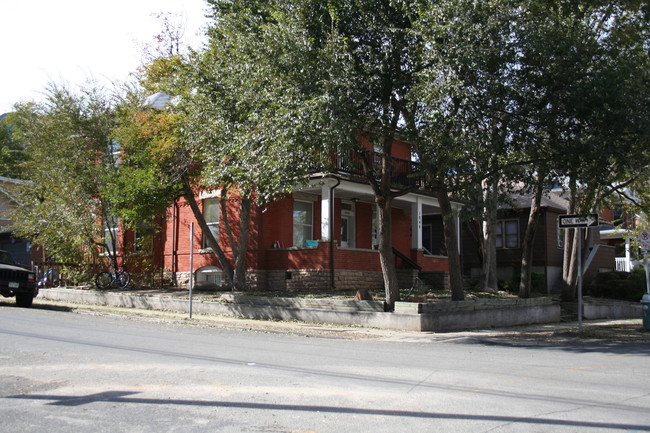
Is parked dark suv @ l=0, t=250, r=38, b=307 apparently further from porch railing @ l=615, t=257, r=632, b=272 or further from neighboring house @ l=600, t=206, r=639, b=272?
porch railing @ l=615, t=257, r=632, b=272

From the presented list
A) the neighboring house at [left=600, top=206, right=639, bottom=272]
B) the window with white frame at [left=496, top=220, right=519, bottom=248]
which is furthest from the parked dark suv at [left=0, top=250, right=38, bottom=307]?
the neighboring house at [left=600, top=206, right=639, bottom=272]

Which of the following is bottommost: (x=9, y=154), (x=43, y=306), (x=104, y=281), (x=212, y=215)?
(x=43, y=306)

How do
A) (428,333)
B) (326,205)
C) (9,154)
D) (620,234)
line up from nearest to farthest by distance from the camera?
(428,333) < (326,205) < (620,234) < (9,154)

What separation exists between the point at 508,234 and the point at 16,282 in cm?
2544

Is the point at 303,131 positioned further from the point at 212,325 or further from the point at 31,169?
the point at 31,169

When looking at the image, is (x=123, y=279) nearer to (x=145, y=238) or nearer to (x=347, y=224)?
(x=145, y=238)

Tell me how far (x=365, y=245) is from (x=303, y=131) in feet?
44.8

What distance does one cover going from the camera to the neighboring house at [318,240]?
72.8 ft

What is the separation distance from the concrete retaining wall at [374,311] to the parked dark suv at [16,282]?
3.44 m

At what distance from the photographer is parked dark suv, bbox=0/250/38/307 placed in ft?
61.4

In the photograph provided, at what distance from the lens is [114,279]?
2433 centimetres

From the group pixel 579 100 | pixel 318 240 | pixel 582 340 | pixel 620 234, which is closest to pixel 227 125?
pixel 318 240

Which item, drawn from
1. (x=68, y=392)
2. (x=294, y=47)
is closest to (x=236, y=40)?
(x=294, y=47)

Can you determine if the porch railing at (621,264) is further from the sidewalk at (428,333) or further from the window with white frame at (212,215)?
the window with white frame at (212,215)
